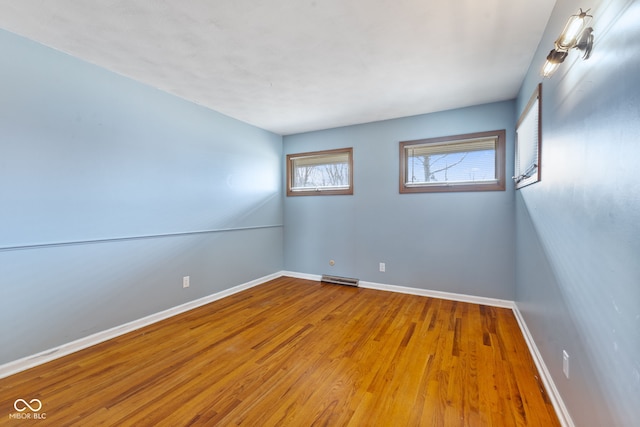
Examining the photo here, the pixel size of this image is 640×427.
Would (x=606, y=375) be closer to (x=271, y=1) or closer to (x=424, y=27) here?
(x=424, y=27)

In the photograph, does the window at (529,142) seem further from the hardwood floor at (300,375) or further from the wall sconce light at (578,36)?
the hardwood floor at (300,375)

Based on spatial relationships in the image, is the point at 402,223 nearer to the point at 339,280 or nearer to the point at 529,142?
the point at 339,280

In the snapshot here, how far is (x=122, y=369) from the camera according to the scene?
193 cm

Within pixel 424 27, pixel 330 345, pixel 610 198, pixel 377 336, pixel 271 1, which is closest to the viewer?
pixel 610 198

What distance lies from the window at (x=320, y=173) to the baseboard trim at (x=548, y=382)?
2.58 m

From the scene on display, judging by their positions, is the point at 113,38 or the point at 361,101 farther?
the point at 361,101

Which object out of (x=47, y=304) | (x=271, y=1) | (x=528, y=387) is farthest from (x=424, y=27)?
(x=47, y=304)

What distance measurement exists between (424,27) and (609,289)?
71.8 inches

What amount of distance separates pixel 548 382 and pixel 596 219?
1.27 meters

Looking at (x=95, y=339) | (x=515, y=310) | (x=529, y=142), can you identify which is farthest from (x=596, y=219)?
(x=95, y=339)

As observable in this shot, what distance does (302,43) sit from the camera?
78.7 inches

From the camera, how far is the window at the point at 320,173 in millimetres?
4086

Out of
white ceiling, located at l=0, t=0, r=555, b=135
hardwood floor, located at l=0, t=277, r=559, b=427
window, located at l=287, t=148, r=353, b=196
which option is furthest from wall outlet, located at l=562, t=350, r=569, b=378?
window, located at l=287, t=148, r=353, b=196

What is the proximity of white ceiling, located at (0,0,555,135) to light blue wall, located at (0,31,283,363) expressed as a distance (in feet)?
0.92
